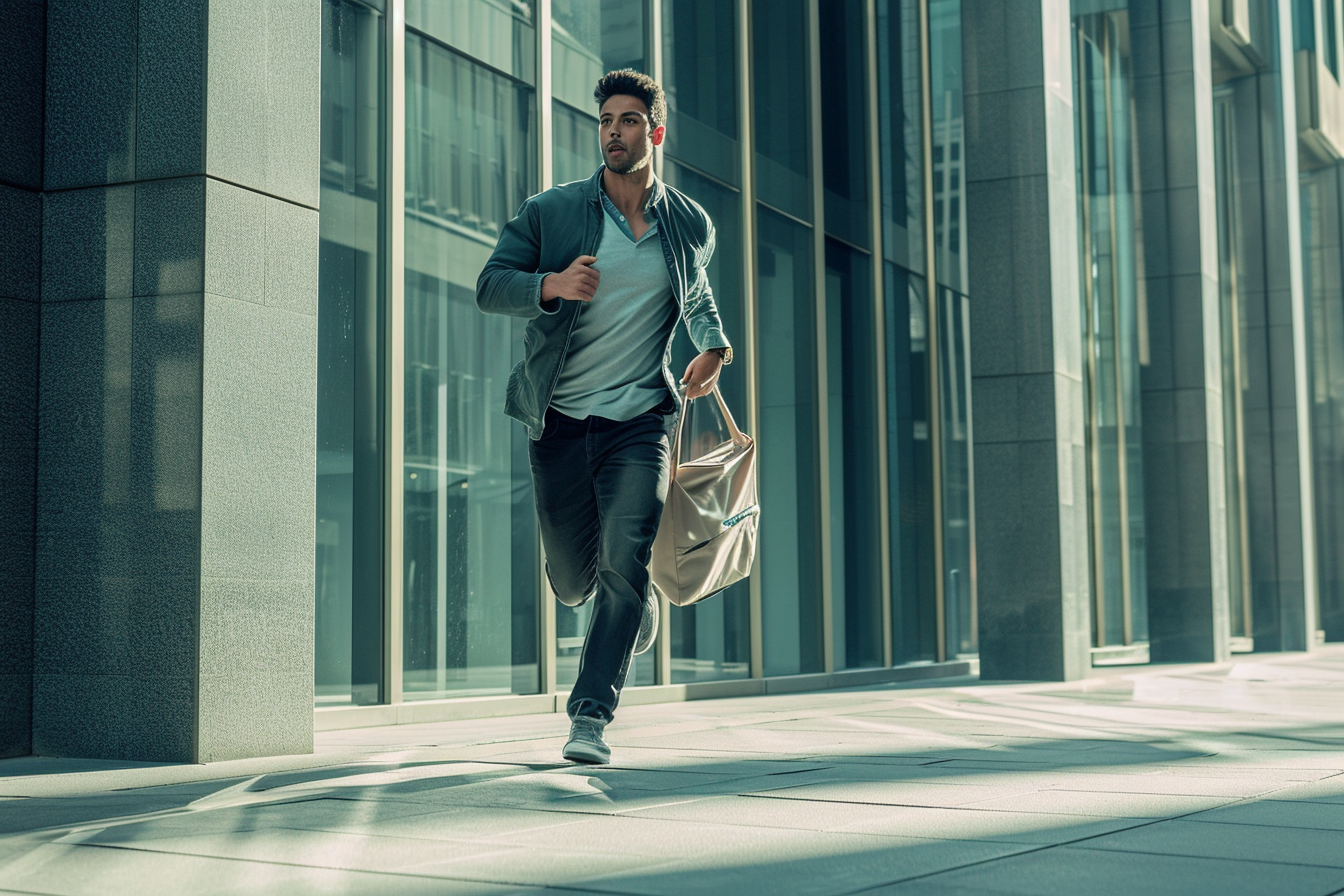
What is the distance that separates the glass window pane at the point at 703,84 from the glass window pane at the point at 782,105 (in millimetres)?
292

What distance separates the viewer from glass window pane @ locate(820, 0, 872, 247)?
1144 cm

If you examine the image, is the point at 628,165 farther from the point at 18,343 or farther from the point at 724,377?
the point at 724,377

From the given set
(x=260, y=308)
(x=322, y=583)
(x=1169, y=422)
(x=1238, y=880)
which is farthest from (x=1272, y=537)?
(x=1238, y=880)

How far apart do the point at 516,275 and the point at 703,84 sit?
225 inches

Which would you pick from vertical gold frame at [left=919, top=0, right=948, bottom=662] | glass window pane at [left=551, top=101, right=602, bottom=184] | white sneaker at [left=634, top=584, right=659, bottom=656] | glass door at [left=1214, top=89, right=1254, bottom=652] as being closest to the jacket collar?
white sneaker at [left=634, top=584, right=659, bottom=656]

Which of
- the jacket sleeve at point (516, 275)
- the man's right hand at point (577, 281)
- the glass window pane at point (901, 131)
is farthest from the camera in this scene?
the glass window pane at point (901, 131)

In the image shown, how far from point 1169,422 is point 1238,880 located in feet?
45.3

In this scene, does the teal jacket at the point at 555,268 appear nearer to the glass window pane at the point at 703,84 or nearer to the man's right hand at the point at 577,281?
the man's right hand at the point at 577,281

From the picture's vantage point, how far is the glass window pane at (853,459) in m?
11.4

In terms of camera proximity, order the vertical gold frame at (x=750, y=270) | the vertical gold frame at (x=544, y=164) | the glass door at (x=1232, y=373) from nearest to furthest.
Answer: the vertical gold frame at (x=544, y=164) < the vertical gold frame at (x=750, y=270) < the glass door at (x=1232, y=373)

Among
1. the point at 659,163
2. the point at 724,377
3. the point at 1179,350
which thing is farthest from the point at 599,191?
the point at 1179,350

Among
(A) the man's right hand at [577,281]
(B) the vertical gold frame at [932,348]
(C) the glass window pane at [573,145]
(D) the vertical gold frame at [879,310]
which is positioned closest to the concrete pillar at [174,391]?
(A) the man's right hand at [577,281]

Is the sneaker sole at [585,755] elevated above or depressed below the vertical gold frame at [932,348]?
below

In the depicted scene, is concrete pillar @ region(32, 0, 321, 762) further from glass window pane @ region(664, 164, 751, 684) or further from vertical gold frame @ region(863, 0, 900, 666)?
vertical gold frame @ region(863, 0, 900, 666)
